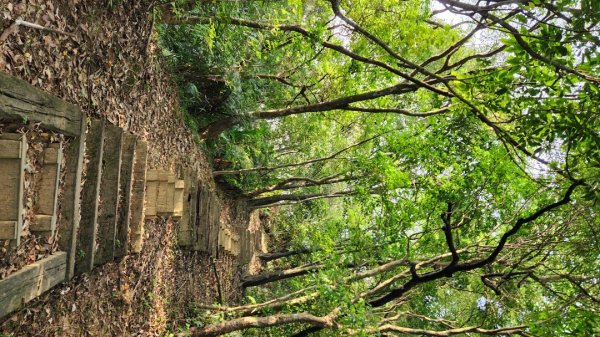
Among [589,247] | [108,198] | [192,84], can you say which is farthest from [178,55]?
[589,247]

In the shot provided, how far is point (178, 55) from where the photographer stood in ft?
25.6

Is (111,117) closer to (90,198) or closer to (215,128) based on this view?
(90,198)

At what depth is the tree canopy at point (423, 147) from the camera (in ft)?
16.4

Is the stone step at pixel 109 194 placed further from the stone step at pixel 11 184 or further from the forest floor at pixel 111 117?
the stone step at pixel 11 184

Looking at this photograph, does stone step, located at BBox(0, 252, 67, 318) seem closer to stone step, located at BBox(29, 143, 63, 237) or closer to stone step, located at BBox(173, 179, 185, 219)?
stone step, located at BBox(29, 143, 63, 237)

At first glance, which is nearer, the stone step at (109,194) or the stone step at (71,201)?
the stone step at (71,201)

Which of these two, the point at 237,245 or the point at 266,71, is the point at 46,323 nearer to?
the point at 266,71

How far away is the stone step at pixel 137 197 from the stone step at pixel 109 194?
2.05 feet

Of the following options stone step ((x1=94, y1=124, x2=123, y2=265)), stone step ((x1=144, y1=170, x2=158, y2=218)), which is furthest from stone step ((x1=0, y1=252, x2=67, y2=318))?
stone step ((x1=144, y1=170, x2=158, y2=218))

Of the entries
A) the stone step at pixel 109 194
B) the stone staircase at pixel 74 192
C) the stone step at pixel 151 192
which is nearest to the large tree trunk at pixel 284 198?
the stone staircase at pixel 74 192

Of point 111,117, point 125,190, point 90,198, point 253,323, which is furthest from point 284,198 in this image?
point 90,198

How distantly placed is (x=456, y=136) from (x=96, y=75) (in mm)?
6165

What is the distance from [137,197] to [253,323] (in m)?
2.81

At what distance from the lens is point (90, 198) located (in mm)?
4344
